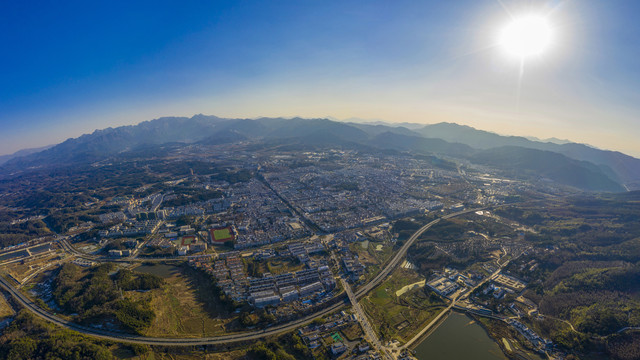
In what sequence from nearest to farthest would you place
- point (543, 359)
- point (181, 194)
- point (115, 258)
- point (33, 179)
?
1. point (543, 359)
2. point (115, 258)
3. point (181, 194)
4. point (33, 179)

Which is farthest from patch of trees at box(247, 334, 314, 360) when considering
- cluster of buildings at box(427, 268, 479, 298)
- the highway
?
cluster of buildings at box(427, 268, 479, 298)

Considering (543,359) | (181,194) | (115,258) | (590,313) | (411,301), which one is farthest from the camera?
(181,194)

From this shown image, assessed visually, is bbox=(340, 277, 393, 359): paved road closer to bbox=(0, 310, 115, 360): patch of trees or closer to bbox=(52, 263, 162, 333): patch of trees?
bbox=(52, 263, 162, 333): patch of trees

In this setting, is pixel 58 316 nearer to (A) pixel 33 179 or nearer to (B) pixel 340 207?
(B) pixel 340 207

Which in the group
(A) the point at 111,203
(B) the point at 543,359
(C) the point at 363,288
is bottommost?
(B) the point at 543,359

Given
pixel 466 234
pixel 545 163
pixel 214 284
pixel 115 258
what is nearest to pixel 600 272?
pixel 466 234
